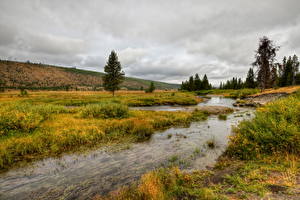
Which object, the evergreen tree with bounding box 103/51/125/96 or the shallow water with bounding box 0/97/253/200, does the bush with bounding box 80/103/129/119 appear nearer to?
the shallow water with bounding box 0/97/253/200

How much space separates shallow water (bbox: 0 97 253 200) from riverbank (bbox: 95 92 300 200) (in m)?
0.84

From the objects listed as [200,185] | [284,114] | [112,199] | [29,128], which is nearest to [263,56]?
[284,114]

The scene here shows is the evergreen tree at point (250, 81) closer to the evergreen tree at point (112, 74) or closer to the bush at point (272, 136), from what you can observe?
the evergreen tree at point (112, 74)

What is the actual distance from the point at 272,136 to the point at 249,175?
2934mm

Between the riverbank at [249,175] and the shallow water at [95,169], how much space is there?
2.77ft

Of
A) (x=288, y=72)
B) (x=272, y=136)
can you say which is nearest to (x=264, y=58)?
(x=272, y=136)

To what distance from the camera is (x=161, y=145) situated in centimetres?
930

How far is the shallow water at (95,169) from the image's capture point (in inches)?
199

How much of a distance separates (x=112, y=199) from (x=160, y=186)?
163 cm

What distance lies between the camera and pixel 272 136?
6.12m

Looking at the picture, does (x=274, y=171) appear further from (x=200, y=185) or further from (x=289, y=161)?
(x=200, y=185)

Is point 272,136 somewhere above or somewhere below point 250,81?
below

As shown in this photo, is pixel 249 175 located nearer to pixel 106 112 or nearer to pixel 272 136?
pixel 272 136

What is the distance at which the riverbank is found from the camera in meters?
3.74
